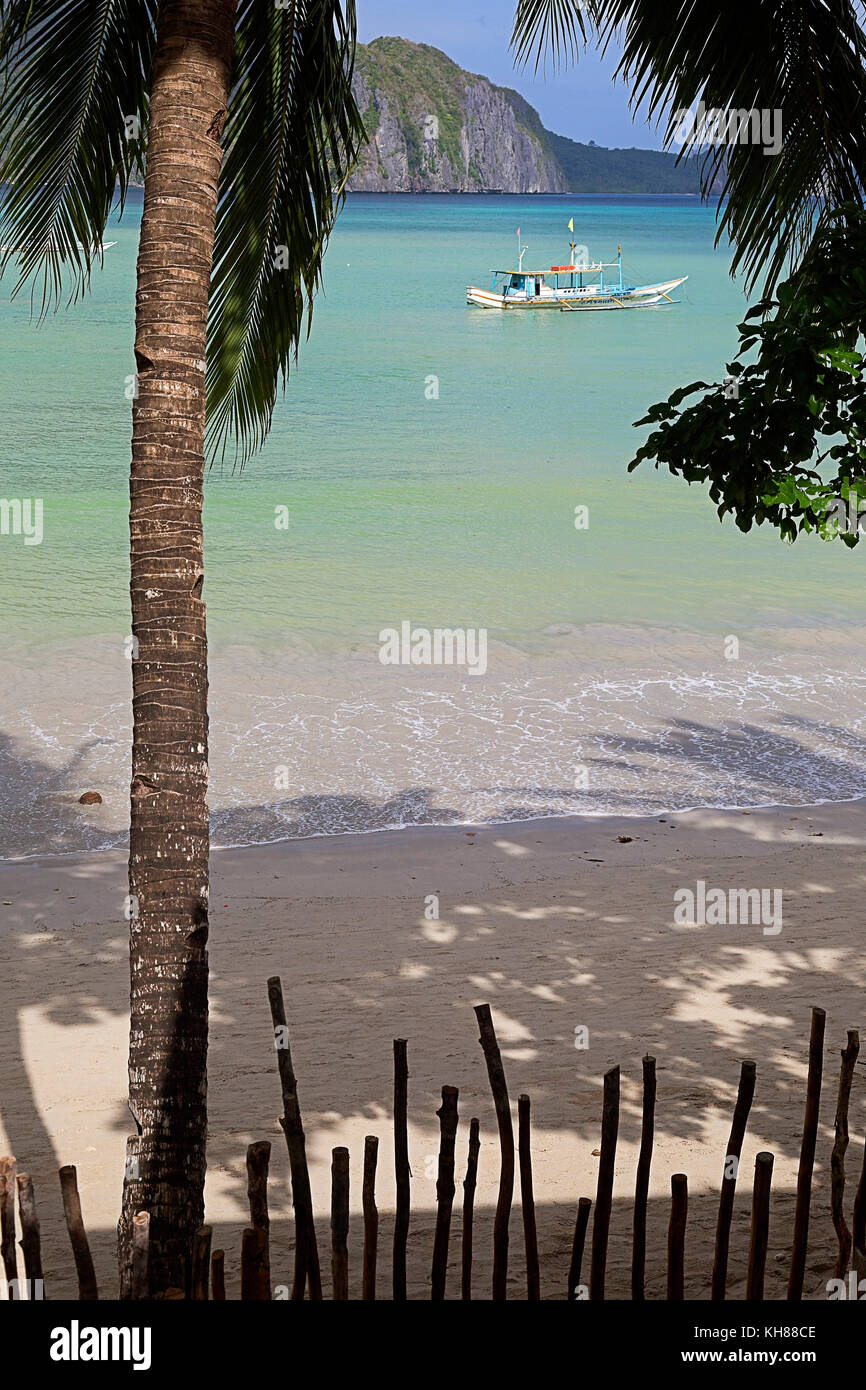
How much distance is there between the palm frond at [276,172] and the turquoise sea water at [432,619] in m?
5.43

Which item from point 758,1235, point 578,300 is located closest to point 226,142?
point 758,1235

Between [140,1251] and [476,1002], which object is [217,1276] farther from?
[476,1002]

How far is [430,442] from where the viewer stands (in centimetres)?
3247

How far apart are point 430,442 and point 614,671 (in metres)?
17.3

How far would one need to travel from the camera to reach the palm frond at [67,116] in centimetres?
538

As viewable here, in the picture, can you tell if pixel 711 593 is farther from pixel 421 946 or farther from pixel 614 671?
pixel 421 946

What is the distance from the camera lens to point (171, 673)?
4.04 meters

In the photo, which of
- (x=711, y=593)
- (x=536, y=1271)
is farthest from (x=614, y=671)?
(x=536, y=1271)

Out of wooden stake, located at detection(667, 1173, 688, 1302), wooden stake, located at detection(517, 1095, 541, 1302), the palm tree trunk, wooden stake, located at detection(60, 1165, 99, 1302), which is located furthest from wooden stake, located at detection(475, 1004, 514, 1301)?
wooden stake, located at detection(60, 1165, 99, 1302)

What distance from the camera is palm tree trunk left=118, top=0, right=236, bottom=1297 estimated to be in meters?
4.04

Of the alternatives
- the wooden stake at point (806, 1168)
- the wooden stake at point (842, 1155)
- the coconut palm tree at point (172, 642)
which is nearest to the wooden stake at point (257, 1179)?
the coconut palm tree at point (172, 642)

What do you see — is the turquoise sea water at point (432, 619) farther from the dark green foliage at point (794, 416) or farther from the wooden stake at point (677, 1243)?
the wooden stake at point (677, 1243)

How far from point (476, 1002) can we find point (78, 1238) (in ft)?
15.2
